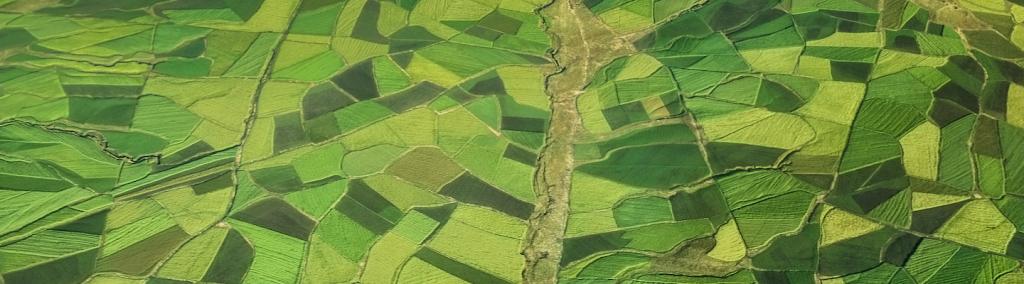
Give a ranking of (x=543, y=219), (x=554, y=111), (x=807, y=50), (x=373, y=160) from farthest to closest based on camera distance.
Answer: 1. (x=807, y=50)
2. (x=554, y=111)
3. (x=373, y=160)
4. (x=543, y=219)

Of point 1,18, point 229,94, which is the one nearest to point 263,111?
point 229,94

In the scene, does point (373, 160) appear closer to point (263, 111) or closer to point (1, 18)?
point (263, 111)

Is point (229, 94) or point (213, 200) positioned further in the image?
point (229, 94)

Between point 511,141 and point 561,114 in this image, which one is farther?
point 561,114

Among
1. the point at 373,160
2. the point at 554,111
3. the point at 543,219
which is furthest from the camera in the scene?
the point at 554,111

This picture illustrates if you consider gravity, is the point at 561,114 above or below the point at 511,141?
above

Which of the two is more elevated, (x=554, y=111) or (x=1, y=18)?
(x=1, y=18)

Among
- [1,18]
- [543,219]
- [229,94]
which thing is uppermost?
[1,18]

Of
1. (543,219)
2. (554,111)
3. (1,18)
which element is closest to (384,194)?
(543,219)
